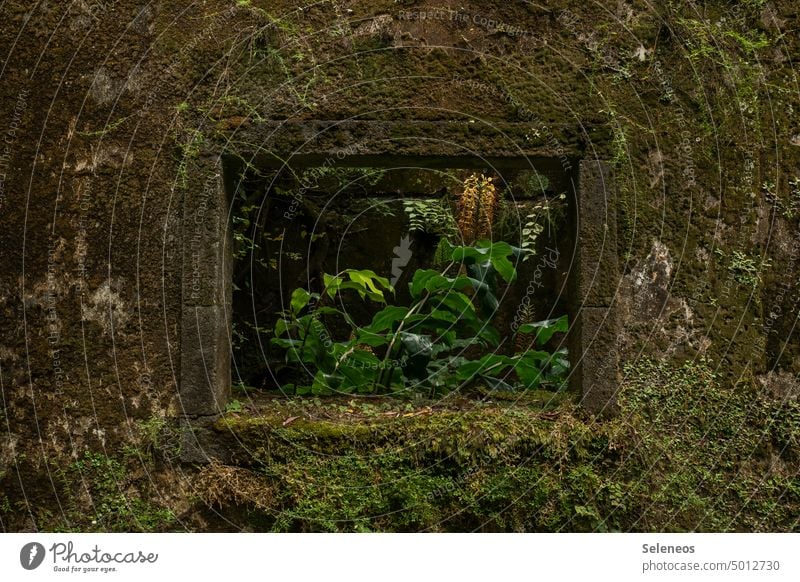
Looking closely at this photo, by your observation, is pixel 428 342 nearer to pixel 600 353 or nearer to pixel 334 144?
pixel 600 353

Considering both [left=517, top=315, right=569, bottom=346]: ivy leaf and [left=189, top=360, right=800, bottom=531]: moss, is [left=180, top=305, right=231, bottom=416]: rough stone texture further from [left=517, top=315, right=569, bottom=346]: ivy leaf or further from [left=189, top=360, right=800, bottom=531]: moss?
[left=517, top=315, right=569, bottom=346]: ivy leaf

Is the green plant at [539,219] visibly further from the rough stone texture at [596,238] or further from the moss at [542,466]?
the moss at [542,466]

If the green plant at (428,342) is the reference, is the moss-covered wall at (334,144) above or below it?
above

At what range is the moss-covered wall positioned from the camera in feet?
11.8

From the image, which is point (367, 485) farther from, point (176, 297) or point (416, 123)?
point (416, 123)

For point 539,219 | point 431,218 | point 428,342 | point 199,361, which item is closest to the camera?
point 199,361

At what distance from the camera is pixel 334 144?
11.8ft

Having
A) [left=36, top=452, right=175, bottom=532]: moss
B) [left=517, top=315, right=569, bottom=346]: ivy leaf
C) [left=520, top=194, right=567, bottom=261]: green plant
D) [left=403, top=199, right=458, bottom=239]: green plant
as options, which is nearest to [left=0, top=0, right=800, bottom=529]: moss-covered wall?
[left=36, top=452, right=175, bottom=532]: moss
